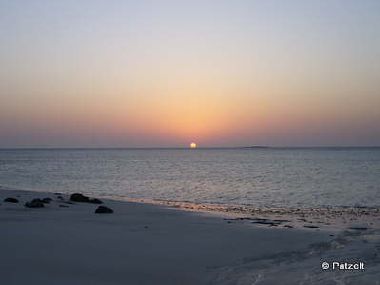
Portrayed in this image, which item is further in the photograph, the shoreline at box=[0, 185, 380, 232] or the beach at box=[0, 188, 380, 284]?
the shoreline at box=[0, 185, 380, 232]

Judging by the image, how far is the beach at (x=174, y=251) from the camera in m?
10.6

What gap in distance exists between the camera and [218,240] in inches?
621

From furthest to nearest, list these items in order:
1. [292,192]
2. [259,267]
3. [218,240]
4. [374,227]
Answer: [292,192]
[374,227]
[218,240]
[259,267]

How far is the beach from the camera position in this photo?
10.6 meters

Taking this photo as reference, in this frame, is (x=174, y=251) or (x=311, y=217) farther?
(x=311, y=217)

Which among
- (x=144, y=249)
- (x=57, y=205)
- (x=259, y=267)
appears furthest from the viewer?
(x=57, y=205)

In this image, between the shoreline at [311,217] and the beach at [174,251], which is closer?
the beach at [174,251]

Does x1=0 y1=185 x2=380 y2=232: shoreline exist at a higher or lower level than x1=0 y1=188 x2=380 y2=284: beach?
lower

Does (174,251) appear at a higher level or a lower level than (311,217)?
higher

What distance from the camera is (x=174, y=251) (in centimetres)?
1352

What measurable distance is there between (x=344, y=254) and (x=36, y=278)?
8759mm

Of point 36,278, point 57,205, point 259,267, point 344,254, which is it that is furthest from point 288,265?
point 57,205

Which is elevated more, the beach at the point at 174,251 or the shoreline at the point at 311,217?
the beach at the point at 174,251

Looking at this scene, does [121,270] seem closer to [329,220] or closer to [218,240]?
[218,240]
